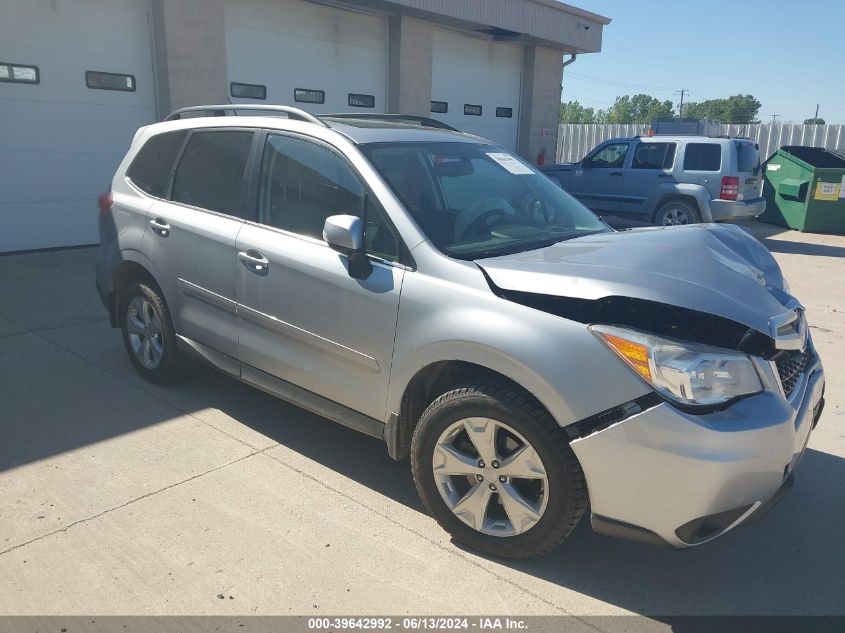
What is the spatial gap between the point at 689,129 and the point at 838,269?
10.2 m

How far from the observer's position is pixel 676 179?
→ 11.8 meters

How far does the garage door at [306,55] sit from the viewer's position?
34.2ft

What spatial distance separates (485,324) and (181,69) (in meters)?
8.33

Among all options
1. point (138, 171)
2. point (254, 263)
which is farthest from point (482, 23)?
point (254, 263)

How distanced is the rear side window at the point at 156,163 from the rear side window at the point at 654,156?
9.65 metres

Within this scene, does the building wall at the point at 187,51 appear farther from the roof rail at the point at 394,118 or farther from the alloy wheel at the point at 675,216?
the alloy wheel at the point at 675,216

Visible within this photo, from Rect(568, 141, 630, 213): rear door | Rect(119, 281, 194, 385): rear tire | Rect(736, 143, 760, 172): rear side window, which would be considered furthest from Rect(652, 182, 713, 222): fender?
Rect(119, 281, 194, 385): rear tire

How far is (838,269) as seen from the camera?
32.7 ft

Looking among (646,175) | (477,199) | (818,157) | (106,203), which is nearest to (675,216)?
(646,175)

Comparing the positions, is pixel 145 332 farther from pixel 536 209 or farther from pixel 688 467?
pixel 688 467

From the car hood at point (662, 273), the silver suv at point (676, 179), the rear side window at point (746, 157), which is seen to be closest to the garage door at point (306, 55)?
the silver suv at point (676, 179)

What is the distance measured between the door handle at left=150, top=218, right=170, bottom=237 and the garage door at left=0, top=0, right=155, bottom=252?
17.5ft

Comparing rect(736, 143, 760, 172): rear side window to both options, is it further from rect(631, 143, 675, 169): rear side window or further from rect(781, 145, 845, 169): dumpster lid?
rect(781, 145, 845, 169): dumpster lid

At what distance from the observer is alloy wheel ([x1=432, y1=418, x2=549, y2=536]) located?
2668 mm
